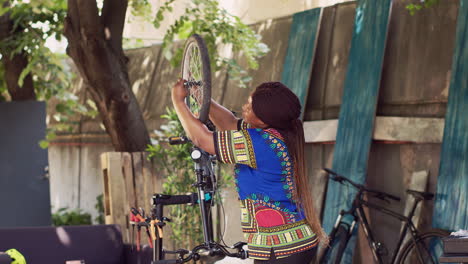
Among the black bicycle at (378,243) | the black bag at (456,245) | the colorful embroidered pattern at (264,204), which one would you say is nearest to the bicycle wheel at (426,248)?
the black bicycle at (378,243)

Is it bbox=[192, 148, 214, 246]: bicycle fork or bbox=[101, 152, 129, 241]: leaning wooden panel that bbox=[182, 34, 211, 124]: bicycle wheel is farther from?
bbox=[101, 152, 129, 241]: leaning wooden panel

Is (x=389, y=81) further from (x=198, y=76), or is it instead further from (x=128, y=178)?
(x=198, y=76)

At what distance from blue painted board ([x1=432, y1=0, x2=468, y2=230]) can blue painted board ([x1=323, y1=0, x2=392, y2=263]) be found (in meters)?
0.64

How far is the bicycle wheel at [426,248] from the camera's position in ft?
15.3

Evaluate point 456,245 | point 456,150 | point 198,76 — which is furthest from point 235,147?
point 456,150

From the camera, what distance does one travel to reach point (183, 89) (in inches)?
113

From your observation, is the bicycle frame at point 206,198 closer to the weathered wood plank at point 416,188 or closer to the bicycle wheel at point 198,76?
the bicycle wheel at point 198,76

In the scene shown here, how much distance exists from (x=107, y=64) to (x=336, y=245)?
2.47 metres

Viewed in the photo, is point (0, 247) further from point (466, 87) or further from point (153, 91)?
point (153, 91)

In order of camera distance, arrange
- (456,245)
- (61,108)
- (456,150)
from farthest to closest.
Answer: (61,108), (456,150), (456,245)

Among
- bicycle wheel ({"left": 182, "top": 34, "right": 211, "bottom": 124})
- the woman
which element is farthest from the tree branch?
the woman

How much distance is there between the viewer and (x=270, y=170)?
8.84 ft

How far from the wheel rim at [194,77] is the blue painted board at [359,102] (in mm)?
2279

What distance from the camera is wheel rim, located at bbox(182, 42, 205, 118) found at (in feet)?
9.74
